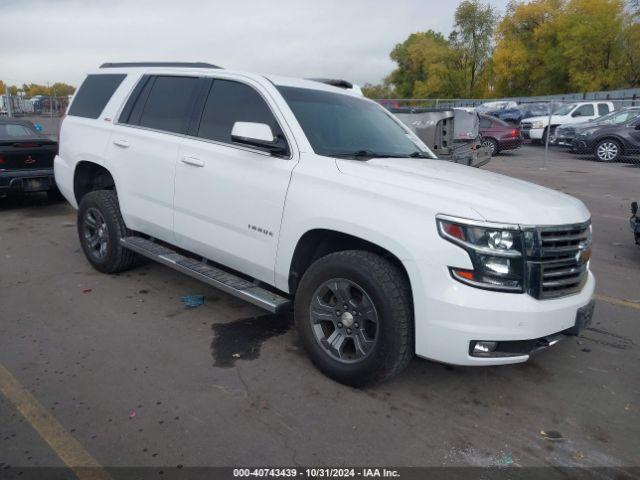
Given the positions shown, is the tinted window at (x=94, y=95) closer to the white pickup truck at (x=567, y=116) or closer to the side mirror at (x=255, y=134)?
the side mirror at (x=255, y=134)

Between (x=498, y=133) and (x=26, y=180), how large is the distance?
52.9 ft

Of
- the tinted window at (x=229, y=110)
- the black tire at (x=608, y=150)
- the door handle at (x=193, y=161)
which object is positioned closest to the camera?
the tinted window at (x=229, y=110)

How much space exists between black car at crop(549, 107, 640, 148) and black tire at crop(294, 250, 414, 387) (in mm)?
17968

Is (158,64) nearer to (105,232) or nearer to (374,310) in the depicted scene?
(105,232)

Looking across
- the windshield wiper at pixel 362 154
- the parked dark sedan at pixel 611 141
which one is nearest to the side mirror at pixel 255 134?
the windshield wiper at pixel 362 154

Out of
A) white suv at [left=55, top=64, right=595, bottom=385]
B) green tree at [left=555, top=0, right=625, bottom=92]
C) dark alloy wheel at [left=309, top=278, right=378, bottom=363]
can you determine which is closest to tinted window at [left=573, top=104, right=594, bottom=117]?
white suv at [left=55, top=64, right=595, bottom=385]

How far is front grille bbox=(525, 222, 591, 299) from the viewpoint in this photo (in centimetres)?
294

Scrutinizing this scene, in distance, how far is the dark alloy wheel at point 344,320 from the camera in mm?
3252

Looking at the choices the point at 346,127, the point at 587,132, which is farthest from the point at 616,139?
the point at 346,127

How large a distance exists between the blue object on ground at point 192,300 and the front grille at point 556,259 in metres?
2.90

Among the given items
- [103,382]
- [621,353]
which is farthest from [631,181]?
[103,382]

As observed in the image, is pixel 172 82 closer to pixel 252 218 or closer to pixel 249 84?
pixel 249 84

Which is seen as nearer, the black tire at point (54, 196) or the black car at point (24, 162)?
the black car at point (24, 162)

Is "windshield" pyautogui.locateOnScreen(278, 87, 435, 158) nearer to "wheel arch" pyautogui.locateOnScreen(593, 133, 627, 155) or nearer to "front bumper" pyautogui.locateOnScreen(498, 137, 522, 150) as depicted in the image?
"wheel arch" pyautogui.locateOnScreen(593, 133, 627, 155)
